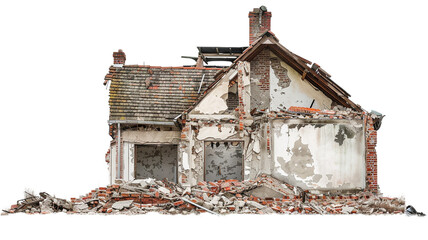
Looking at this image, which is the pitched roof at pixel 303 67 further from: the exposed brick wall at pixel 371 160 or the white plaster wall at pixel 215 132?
the white plaster wall at pixel 215 132

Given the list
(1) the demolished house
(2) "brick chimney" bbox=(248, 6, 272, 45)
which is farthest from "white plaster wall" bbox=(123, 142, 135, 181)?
(2) "brick chimney" bbox=(248, 6, 272, 45)

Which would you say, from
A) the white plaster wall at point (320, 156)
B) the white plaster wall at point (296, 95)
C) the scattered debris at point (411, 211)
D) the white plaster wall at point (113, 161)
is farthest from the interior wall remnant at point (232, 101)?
the scattered debris at point (411, 211)

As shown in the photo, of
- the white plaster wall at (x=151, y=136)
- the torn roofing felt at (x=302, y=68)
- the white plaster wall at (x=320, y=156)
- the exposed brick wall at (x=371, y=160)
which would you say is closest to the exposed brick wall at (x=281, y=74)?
the torn roofing felt at (x=302, y=68)

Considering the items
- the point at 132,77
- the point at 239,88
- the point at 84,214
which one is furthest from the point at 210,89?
the point at 84,214

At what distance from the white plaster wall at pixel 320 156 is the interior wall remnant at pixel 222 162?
6047 mm

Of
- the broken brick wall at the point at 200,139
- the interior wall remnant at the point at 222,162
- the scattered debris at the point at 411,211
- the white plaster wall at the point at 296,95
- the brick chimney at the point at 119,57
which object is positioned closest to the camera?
the scattered debris at the point at 411,211

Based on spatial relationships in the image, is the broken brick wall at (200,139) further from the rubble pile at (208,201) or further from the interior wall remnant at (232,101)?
the rubble pile at (208,201)

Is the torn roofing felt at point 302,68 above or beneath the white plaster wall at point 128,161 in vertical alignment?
above

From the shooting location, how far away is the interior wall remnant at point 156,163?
21.1 metres

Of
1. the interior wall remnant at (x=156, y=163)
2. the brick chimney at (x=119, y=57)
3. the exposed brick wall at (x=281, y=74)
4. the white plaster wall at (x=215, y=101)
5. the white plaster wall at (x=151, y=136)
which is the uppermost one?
the brick chimney at (x=119, y=57)

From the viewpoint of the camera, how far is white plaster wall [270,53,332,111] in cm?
1775

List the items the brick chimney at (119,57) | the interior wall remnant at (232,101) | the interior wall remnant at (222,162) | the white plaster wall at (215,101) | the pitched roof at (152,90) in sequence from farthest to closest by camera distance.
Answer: the interior wall remnant at (222,162) < the brick chimney at (119,57) < the pitched roof at (152,90) < the interior wall remnant at (232,101) < the white plaster wall at (215,101)

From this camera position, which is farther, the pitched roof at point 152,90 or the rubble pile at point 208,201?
the pitched roof at point 152,90

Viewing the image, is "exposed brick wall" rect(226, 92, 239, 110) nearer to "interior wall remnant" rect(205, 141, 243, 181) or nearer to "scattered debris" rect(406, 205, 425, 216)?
"interior wall remnant" rect(205, 141, 243, 181)
